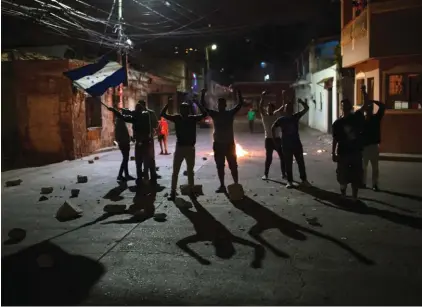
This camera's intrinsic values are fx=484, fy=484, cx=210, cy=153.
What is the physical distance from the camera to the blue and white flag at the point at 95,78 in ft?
42.6

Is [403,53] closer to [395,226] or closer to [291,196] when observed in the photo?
[291,196]

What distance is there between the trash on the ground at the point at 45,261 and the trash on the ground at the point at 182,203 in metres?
3.17

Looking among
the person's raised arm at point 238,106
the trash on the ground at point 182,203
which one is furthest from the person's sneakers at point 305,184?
the trash on the ground at point 182,203

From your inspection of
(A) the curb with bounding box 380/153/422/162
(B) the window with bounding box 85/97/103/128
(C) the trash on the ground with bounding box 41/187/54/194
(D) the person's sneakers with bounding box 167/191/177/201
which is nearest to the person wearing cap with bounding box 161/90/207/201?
(D) the person's sneakers with bounding box 167/191/177/201

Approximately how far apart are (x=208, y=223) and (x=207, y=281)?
2.42 meters

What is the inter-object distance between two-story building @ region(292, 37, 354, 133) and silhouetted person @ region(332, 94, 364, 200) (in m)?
13.7

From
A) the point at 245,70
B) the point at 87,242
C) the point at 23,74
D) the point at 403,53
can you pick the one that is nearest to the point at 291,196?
the point at 87,242

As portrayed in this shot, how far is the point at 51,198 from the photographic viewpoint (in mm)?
9617

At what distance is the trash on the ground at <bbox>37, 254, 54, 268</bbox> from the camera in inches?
217

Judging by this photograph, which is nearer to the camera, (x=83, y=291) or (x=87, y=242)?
(x=83, y=291)

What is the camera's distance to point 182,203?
8.60 meters

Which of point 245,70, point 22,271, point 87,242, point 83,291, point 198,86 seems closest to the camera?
point 83,291

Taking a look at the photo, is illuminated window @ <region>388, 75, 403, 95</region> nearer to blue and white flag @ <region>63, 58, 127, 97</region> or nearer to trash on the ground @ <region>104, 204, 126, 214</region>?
blue and white flag @ <region>63, 58, 127, 97</region>

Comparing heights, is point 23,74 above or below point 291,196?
above
